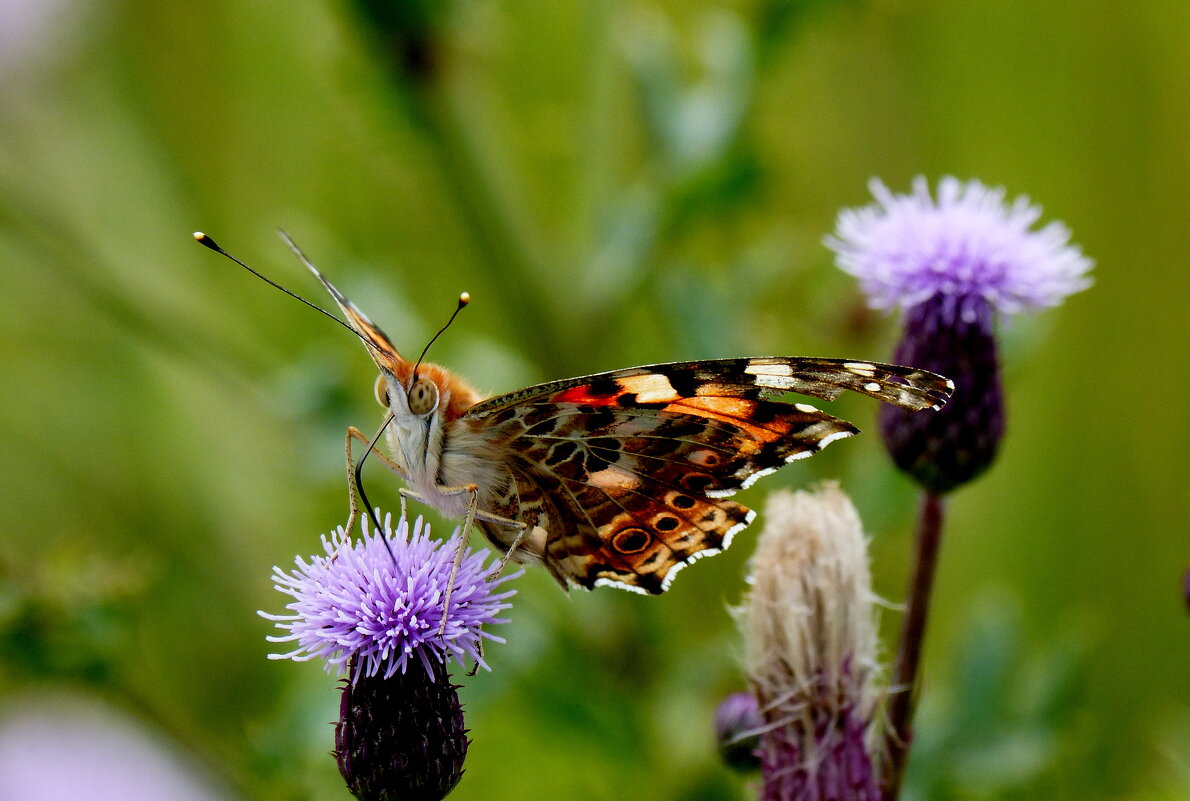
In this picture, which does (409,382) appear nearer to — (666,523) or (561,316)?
(666,523)

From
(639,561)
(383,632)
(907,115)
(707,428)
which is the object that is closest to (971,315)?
(707,428)

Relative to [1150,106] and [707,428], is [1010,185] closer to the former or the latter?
[1150,106]

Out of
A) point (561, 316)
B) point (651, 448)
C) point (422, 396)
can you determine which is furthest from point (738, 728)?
point (561, 316)

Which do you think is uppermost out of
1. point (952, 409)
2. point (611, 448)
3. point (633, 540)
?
point (952, 409)

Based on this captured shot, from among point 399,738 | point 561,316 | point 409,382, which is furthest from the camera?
point 561,316

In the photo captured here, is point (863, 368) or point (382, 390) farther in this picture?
point (382, 390)

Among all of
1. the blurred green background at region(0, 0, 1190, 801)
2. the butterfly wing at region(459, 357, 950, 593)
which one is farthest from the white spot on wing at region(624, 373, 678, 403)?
the blurred green background at region(0, 0, 1190, 801)
